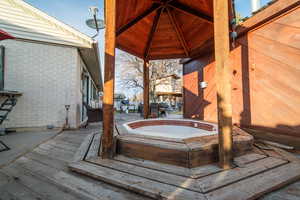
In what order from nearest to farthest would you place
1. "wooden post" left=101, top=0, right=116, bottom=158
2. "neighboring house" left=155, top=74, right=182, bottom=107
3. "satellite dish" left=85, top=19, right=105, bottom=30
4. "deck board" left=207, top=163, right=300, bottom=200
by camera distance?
1. "deck board" left=207, top=163, right=300, bottom=200
2. "wooden post" left=101, top=0, right=116, bottom=158
3. "satellite dish" left=85, top=19, right=105, bottom=30
4. "neighboring house" left=155, top=74, right=182, bottom=107

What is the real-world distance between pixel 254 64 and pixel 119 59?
1417 centimetres

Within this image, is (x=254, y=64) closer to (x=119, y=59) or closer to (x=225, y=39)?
(x=225, y=39)

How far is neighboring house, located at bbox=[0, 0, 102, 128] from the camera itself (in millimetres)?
4133

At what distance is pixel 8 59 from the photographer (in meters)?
4.09

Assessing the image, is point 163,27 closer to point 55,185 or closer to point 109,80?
point 109,80

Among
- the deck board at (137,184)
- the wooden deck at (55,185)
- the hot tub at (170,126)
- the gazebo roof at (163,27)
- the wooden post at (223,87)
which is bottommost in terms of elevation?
the wooden deck at (55,185)

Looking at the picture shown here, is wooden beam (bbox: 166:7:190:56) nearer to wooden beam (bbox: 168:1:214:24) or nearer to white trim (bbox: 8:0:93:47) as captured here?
wooden beam (bbox: 168:1:214:24)

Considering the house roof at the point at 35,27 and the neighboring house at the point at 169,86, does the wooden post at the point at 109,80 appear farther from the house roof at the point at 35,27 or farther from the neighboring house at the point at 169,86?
the neighboring house at the point at 169,86

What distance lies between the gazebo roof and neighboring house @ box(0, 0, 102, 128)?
171 cm

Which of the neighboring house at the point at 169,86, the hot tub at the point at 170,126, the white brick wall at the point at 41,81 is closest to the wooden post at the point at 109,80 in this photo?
the hot tub at the point at 170,126

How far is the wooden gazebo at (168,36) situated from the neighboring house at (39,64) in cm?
189

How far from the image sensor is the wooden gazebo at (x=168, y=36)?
5.43 ft

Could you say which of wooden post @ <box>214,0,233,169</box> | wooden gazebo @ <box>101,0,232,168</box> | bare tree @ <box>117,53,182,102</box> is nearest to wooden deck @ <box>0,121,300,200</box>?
wooden post @ <box>214,0,233,169</box>

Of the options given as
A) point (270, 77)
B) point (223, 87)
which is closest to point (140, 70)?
point (270, 77)
